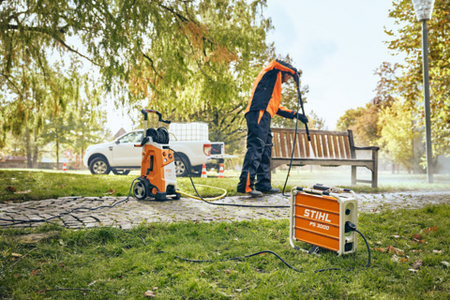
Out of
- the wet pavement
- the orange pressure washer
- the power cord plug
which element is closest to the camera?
the power cord plug

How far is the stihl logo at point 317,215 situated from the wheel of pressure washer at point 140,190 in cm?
318

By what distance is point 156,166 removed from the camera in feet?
18.0

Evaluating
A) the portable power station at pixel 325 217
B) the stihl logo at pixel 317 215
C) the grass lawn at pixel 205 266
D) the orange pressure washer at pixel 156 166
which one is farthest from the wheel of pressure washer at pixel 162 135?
the stihl logo at pixel 317 215

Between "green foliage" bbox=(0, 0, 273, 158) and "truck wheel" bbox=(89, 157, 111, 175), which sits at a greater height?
"green foliage" bbox=(0, 0, 273, 158)

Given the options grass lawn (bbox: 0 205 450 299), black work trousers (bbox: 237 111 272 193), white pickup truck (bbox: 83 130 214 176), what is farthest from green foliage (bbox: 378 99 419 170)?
grass lawn (bbox: 0 205 450 299)

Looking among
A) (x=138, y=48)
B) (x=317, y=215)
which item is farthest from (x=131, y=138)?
(x=317, y=215)

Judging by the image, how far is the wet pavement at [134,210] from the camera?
159 inches

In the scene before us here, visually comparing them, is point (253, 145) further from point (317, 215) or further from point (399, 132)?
point (399, 132)

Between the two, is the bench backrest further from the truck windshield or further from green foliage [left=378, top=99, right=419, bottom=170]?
green foliage [left=378, top=99, right=419, bottom=170]

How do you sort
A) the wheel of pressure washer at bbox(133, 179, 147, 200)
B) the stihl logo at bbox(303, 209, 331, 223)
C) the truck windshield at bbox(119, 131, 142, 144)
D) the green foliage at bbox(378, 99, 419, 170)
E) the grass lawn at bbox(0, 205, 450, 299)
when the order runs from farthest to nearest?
the green foliage at bbox(378, 99, 419, 170) < the truck windshield at bbox(119, 131, 142, 144) < the wheel of pressure washer at bbox(133, 179, 147, 200) < the stihl logo at bbox(303, 209, 331, 223) < the grass lawn at bbox(0, 205, 450, 299)

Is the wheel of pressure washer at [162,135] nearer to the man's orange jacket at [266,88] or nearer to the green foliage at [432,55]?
the man's orange jacket at [266,88]

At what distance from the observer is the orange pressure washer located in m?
5.46

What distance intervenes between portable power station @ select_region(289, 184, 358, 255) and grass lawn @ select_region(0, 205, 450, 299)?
123mm

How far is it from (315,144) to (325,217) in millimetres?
5302
